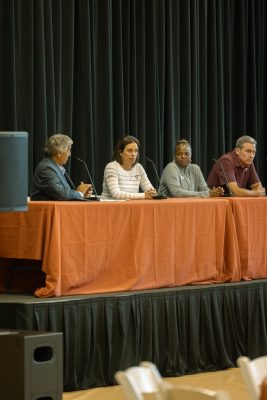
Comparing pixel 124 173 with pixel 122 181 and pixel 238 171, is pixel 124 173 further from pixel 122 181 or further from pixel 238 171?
pixel 238 171

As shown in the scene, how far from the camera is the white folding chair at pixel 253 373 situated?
2673 mm

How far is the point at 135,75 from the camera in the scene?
A: 773cm

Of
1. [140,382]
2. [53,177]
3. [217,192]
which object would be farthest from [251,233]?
[140,382]

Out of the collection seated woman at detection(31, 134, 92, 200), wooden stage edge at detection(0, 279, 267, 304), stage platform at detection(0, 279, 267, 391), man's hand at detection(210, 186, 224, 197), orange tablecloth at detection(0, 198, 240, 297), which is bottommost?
stage platform at detection(0, 279, 267, 391)

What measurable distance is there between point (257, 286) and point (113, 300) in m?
1.10

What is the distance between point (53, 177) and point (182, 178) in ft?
4.82

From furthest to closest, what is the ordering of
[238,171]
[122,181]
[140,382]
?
[238,171]
[122,181]
[140,382]

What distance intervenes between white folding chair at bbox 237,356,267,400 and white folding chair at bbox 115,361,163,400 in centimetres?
26

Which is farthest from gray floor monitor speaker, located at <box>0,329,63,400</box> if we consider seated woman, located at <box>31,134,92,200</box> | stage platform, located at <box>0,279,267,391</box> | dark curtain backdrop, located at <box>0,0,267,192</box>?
dark curtain backdrop, located at <box>0,0,267,192</box>

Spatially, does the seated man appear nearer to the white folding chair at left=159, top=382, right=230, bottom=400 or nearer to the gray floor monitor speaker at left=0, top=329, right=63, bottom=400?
the gray floor monitor speaker at left=0, top=329, right=63, bottom=400

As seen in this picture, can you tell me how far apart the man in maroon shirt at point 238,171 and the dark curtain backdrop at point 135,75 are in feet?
4.69

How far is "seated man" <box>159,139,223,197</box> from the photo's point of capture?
245 inches

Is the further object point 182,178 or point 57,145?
point 182,178

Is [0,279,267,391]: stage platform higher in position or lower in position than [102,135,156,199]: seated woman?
lower
